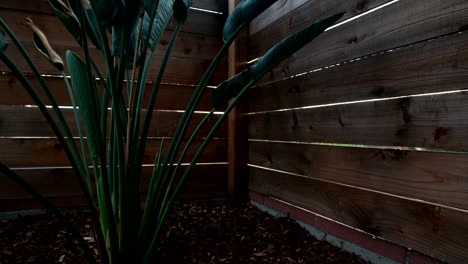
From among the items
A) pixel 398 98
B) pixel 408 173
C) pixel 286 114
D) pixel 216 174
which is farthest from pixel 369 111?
pixel 216 174

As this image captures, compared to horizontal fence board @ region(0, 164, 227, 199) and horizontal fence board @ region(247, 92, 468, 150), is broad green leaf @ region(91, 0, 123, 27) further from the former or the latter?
horizontal fence board @ region(0, 164, 227, 199)

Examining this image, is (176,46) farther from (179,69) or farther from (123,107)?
(123,107)

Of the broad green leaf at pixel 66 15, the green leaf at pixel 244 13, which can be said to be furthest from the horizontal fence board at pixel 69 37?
the green leaf at pixel 244 13

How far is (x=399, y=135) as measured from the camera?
2.98 feet

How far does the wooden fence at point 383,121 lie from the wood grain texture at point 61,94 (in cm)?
57

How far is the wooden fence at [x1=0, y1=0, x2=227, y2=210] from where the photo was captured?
4.78ft

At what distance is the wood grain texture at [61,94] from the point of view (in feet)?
4.76

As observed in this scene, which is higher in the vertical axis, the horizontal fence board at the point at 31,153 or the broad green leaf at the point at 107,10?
the broad green leaf at the point at 107,10

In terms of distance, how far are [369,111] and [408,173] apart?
23 cm

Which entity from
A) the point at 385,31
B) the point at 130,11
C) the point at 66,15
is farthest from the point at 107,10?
the point at 385,31

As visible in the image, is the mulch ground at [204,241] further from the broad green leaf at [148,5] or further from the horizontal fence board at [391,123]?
the broad green leaf at [148,5]

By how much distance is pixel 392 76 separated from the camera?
94 centimetres

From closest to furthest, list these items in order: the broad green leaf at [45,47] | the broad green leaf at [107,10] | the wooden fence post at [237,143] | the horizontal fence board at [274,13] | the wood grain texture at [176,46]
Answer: the broad green leaf at [107,10] < the broad green leaf at [45,47] < the horizontal fence board at [274,13] < the wood grain texture at [176,46] < the wooden fence post at [237,143]

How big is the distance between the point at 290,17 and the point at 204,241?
1.03 m
